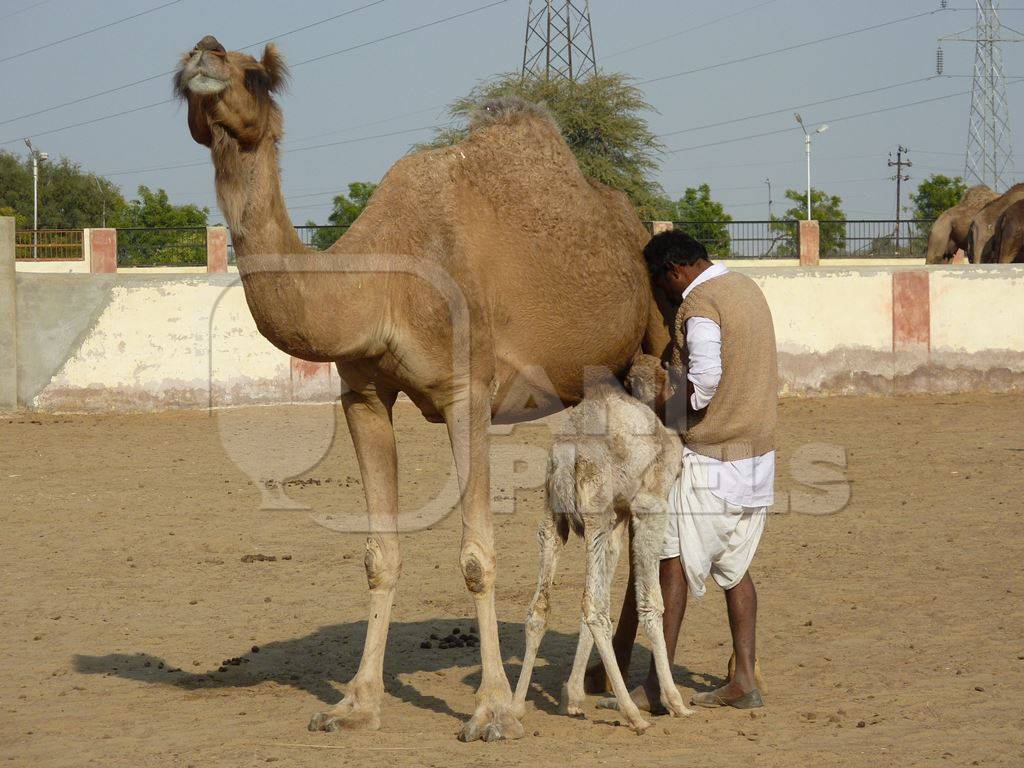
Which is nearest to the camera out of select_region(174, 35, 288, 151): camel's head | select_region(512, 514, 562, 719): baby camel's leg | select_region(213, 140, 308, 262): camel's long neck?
select_region(174, 35, 288, 151): camel's head

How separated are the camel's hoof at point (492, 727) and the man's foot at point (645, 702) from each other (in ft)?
1.96

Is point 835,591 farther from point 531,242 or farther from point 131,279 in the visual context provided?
point 131,279

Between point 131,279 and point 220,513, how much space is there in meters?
7.29

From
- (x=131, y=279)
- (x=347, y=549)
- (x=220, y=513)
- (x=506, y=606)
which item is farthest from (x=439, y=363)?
(x=131, y=279)

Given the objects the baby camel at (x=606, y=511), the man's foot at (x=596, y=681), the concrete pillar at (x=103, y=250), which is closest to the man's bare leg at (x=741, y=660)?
the baby camel at (x=606, y=511)

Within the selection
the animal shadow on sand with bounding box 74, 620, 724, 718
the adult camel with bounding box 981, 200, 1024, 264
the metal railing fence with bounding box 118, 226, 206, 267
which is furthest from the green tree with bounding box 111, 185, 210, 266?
the animal shadow on sand with bounding box 74, 620, 724, 718

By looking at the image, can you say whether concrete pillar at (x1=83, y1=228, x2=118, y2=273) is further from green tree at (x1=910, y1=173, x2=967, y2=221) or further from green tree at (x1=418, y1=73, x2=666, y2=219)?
green tree at (x1=910, y1=173, x2=967, y2=221)

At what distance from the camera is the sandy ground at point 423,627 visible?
17.3 feet

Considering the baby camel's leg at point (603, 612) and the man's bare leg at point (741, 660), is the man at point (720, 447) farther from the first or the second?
the baby camel's leg at point (603, 612)

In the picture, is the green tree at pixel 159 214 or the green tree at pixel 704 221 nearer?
the green tree at pixel 704 221

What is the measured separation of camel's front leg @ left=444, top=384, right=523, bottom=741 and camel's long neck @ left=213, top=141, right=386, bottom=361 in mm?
708

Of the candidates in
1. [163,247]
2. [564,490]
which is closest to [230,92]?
[564,490]

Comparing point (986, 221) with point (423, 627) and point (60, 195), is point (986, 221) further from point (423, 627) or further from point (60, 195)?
point (60, 195)

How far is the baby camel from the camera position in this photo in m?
5.77
